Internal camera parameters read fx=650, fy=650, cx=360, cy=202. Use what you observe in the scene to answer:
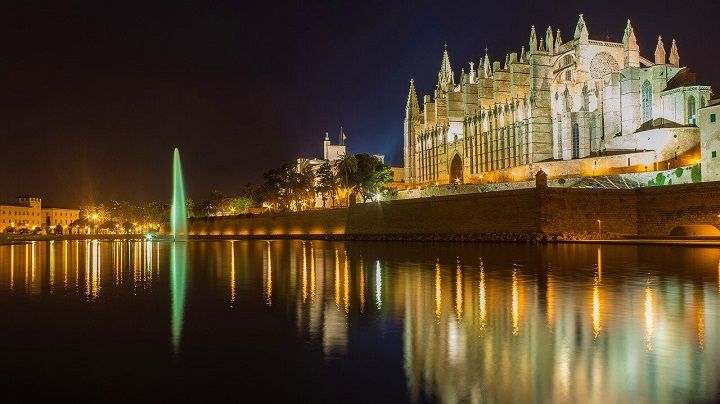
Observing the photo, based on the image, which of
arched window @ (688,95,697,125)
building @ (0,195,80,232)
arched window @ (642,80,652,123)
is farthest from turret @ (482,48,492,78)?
building @ (0,195,80,232)

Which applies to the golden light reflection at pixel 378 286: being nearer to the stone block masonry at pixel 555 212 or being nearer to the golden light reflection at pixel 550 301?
the golden light reflection at pixel 550 301

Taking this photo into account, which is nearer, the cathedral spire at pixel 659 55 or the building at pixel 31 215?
the cathedral spire at pixel 659 55

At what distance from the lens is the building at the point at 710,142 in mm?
40875

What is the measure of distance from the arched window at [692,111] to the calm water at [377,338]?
34.9 m

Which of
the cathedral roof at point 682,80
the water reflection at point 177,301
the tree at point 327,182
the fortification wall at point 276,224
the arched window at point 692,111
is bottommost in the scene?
the water reflection at point 177,301

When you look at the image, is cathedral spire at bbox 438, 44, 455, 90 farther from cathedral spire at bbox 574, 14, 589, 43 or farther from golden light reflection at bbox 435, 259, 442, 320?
golden light reflection at bbox 435, 259, 442, 320

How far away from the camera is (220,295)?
15578mm

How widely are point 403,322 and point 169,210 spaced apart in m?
93.1

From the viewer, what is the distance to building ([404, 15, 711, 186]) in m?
49.8

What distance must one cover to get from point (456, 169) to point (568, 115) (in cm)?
2285

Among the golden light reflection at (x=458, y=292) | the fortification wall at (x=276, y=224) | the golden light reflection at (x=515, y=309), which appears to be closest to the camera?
Answer: the golden light reflection at (x=515, y=309)

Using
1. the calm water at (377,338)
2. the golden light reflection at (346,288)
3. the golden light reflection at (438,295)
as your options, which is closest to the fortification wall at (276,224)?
the golden light reflection at (346,288)

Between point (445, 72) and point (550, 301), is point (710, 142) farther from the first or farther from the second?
point (445, 72)

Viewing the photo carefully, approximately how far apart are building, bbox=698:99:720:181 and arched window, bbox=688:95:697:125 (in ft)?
24.7
